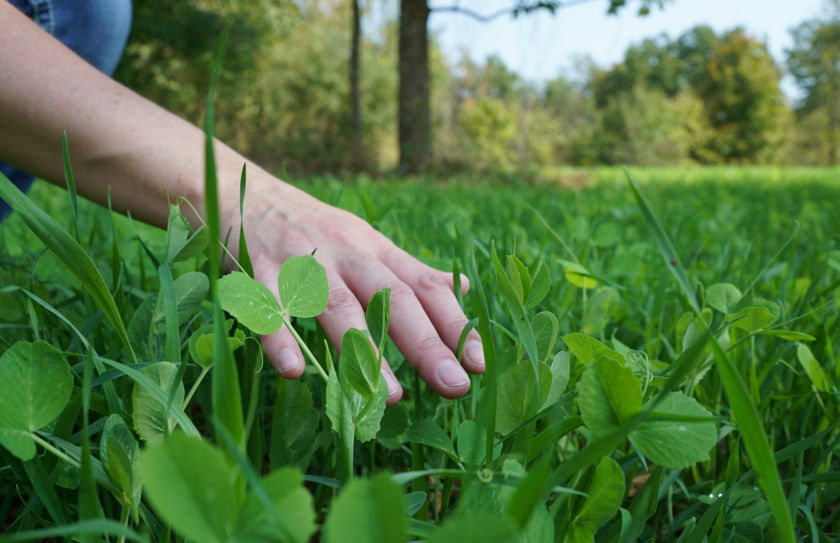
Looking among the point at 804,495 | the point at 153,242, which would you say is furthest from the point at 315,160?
the point at 804,495

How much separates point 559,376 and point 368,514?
1.01 feet

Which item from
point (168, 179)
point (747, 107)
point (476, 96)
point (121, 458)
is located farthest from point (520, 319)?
point (747, 107)

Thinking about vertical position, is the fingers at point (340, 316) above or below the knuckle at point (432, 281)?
below

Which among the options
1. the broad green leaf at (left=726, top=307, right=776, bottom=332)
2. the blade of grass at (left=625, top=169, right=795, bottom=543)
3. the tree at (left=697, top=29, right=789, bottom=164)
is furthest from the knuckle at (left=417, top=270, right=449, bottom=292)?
the tree at (left=697, top=29, right=789, bottom=164)

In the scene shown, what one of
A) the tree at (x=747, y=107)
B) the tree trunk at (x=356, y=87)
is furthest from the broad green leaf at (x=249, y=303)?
the tree at (x=747, y=107)

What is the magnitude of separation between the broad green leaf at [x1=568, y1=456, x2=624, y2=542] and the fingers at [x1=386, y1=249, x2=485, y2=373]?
238mm

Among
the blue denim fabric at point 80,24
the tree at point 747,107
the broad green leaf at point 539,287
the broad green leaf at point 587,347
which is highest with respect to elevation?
the tree at point 747,107

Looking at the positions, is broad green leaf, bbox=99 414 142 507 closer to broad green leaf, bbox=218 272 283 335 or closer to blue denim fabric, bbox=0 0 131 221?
broad green leaf, bbox=218 272 283 335

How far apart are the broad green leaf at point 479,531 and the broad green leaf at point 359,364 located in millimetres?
220

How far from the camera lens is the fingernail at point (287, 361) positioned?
595mm

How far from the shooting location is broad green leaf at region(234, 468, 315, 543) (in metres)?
0.29

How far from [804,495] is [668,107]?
38.9 metres

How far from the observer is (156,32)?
41.1 ft

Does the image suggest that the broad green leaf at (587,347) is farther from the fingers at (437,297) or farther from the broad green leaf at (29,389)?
the broad green leaf at (29,389)
